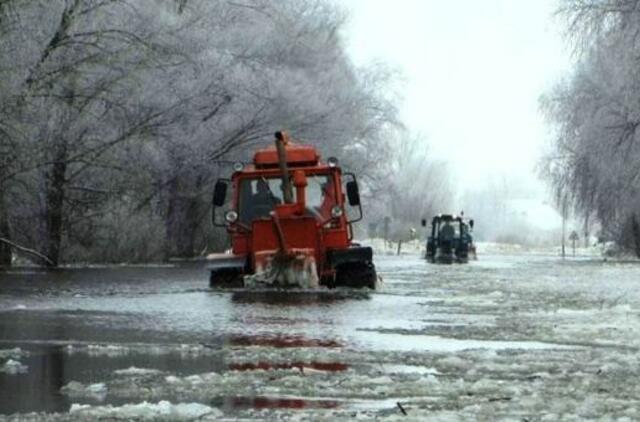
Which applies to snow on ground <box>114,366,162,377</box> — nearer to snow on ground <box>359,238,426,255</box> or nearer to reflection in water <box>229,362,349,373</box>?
reflection in water <box>229,362,349,373</box>

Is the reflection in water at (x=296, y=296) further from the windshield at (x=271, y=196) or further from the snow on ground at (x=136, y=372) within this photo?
the snow on ground at (x=136, y=372)

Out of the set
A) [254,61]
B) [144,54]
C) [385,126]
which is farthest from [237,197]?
[385,126]

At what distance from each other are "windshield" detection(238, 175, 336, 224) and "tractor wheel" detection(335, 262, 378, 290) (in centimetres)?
152

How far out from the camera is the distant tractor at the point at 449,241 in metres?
57.4

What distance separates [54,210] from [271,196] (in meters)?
11.8

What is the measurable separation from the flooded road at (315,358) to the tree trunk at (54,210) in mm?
14646

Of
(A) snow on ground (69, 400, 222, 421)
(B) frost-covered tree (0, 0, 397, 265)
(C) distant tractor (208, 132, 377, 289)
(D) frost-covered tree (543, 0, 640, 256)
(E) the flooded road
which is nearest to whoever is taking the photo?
(A) snow on ground (69, 400, 222, 421)

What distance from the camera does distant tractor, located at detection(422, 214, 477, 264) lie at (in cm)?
5738

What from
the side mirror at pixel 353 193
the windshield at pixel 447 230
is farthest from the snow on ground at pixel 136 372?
the windshield at pixel 447 230

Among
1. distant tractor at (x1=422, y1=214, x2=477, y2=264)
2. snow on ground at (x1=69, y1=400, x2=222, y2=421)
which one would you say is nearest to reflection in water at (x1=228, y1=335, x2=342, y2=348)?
snow on ground at (x1=69, y1=400, x2=222, y2=421)

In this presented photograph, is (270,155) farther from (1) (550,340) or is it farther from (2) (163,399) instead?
(2) (163,399)

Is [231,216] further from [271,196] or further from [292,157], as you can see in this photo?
[292,157]

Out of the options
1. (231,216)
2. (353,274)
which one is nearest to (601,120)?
(231,216)

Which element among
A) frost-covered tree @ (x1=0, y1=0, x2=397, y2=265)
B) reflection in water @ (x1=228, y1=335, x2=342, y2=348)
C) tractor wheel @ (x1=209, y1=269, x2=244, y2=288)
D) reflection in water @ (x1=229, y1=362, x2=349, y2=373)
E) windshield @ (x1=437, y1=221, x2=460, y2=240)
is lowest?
reflection in water @ (x1=229, y1=362, x2=349, y2=373)
